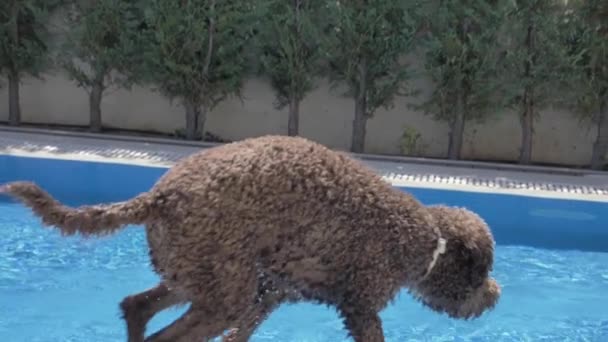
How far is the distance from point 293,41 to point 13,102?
13.1 feet

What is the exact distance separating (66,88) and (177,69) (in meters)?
2.07

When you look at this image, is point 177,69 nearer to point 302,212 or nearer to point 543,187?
point 543,187

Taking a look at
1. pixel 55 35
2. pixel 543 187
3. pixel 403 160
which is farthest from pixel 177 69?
pixel 543 187

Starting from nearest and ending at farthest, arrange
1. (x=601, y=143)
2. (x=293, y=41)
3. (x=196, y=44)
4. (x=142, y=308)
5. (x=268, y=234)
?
(x=268, y=234) → (x=142, y=308) → (x=601, y=143) → (x=293, y=41) → (x=196, y=44)

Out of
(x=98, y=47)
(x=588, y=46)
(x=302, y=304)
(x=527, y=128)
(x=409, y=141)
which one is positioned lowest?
(x=302, y=304)

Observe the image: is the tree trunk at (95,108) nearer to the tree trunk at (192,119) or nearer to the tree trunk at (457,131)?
the tree trunk at (192,119)

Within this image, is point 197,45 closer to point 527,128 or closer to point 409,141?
point 409,141

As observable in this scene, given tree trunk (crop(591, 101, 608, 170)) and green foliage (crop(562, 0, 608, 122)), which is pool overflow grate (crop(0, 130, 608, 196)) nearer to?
tree trunk (crop(591, 101, 608, 170))

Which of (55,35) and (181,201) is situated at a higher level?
(55,35)

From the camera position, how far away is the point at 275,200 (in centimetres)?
314

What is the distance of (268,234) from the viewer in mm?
3164

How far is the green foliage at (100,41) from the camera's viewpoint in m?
10.2

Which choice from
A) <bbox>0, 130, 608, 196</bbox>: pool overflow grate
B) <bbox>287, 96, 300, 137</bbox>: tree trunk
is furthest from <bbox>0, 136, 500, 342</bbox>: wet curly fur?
<bbox>287, 96, 300, 137</bbox>: tree trunk

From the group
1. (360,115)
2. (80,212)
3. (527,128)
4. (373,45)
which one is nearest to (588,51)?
(527,128)
